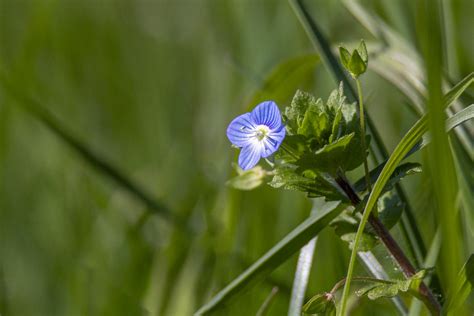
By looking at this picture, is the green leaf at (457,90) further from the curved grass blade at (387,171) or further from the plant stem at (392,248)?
the plant stem at (392,248)

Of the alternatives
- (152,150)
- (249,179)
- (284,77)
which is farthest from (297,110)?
(152,150)

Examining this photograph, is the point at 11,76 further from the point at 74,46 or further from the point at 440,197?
the point at 440,197

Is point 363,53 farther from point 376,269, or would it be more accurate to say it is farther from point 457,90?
point 376,269

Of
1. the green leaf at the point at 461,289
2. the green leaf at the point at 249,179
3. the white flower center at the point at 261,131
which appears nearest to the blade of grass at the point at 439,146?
the green leaf at the point at 461,289

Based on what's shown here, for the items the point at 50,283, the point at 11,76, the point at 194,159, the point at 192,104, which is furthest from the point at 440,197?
the point at 192,104

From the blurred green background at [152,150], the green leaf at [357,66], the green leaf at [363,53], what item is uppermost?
the green leaf at [363,53]

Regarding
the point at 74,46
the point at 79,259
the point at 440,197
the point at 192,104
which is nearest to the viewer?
the point at 440,197
